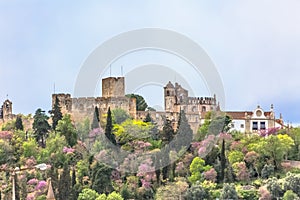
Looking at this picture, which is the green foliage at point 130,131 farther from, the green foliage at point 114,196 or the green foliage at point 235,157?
the green foliage at point 114,196

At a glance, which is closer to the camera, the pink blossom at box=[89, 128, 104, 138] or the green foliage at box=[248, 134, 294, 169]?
the green foliage at box=[248, 134, 294, 169]

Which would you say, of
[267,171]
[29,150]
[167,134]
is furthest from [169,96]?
[267,171]

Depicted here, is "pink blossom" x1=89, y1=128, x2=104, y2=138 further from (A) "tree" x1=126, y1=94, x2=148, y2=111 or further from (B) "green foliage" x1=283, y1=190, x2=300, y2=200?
(B) "green foliage" x1=283, y1=190, x2=300, y2=200

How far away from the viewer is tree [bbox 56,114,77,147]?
47094mm

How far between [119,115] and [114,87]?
3.12 metres

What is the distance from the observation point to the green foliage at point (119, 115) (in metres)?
50.1

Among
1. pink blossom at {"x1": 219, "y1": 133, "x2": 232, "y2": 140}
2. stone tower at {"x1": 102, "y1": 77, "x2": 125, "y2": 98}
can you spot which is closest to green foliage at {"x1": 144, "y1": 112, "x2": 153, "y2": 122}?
stone tower at {"x1": 102, "y1": 77, "x2": 125, "y2": 98}

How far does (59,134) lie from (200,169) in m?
9.01

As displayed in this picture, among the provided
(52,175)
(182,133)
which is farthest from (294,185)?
(52,175)

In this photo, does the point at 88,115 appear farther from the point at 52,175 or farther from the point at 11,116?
the point at 52,175

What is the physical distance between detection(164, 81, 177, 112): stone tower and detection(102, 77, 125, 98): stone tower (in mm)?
3333

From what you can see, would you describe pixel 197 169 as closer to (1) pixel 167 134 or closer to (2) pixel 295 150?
(1) pixel 167 134

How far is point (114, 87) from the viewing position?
53656 millimetres

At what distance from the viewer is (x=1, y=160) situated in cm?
4556
